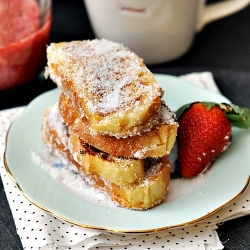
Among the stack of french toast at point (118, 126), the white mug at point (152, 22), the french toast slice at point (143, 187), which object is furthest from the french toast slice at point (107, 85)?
the white mug at point (152, 22)

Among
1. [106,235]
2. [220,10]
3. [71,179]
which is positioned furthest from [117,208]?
[220,10]

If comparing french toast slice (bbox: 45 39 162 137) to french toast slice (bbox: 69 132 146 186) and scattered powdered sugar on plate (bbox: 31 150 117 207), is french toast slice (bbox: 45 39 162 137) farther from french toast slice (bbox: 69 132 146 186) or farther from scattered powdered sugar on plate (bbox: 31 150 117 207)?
scattered powdered sugar on plate (bbox: 31 150 117 207)

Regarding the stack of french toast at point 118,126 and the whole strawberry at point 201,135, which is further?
the whole strawberry at point 201,135

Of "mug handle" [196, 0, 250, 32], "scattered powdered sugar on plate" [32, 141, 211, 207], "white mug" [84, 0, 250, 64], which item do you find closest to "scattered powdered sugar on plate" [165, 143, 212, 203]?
"scattered powdered sugar on plate" [32, 141, 211, 207]

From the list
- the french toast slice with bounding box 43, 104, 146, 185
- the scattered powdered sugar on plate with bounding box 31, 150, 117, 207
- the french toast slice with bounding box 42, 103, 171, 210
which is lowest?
the scattered powdered sugar on plate with bounding box 31, 150, 117, 207

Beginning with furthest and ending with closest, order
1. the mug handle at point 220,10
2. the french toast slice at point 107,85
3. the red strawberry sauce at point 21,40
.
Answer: the mug handle at point 220,10 < the red strawberry sauce at point 21,40 < the french toast slice at point 107,85

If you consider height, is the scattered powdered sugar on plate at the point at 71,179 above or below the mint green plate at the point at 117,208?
below

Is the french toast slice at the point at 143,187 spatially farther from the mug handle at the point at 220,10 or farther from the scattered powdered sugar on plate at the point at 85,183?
the mug handle at the point at 220,10
